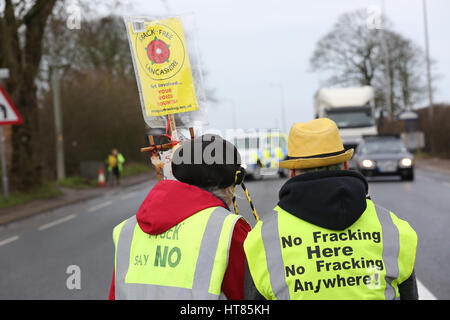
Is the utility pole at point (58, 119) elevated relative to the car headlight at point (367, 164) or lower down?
elevated

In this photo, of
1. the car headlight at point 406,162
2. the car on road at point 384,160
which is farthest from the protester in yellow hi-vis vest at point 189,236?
the car headlight at point 406,162

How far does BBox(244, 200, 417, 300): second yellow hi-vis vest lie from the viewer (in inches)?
97.2

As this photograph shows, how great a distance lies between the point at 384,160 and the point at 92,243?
12.7 metres

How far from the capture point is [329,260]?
2479mm

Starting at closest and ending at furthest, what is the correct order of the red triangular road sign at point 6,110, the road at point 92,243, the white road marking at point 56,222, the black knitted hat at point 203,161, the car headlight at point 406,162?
the black knitted hat at point 203,161
the road at point 92,243
the white road marking at point 56,222
the red triangular road sign at point 6,110
the car headlight at point 406,162

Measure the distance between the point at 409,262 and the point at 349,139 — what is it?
24.0m

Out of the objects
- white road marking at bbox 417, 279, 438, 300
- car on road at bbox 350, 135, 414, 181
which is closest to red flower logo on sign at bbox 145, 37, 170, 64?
white road marking at bbox 417, 279, 438, 300

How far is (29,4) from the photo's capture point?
19.8 meters

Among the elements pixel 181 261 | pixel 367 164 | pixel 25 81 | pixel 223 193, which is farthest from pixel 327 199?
pixel 25 81

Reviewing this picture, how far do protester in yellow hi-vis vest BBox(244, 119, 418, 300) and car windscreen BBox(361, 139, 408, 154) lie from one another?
19.5 meters

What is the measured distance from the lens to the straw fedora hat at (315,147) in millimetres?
2523

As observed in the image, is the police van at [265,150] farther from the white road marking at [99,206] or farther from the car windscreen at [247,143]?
the white road marking at [99,206]

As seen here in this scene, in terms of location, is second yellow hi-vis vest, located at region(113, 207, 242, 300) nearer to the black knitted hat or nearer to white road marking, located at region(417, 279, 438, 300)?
the black knitted hat

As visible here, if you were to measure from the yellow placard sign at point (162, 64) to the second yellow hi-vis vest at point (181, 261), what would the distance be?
0.57 meters
